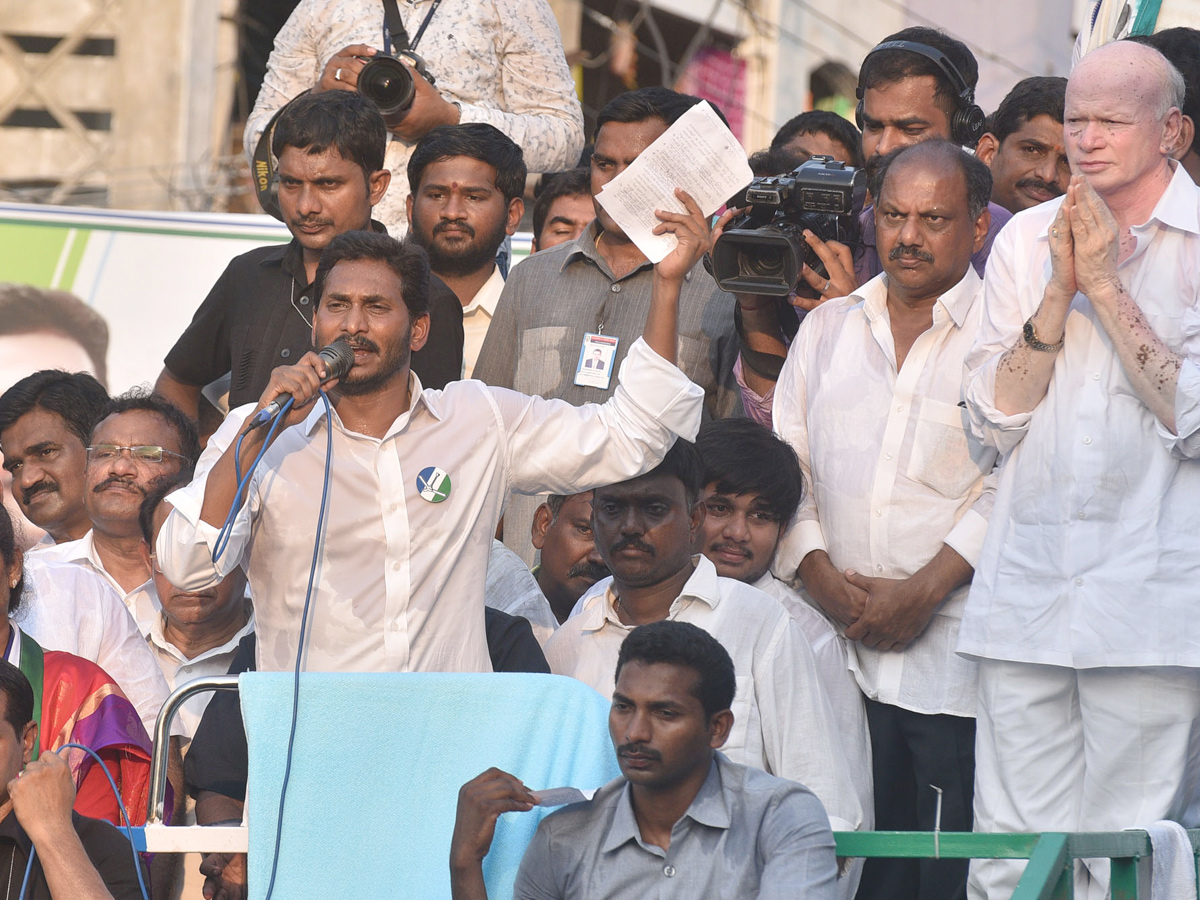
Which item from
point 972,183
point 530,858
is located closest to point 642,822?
point 530,858

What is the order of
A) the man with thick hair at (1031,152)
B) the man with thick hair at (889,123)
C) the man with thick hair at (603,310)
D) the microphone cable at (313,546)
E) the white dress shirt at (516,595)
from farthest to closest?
1. the man with thick hair at (1031,152)
2. the man with thick hair at (603,310)
3. the man with thick hair at (889,123)
4. the white dress shirt at (516,595)
5. the microphone cable at (313,546)

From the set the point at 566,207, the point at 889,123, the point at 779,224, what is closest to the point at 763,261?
the point at 779,224

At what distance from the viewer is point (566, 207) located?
21.2ft

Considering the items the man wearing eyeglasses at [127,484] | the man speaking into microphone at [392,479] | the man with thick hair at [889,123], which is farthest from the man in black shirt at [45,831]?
the man with thick hair at [889,123]

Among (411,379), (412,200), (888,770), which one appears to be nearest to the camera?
(411,379)

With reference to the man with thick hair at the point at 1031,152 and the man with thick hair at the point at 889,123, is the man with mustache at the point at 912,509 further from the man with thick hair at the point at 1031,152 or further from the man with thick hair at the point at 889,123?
the man with thick hair at the point at 1031,152

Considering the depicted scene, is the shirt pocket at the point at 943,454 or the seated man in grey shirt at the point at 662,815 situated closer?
the seated man in grey shirt at the point at 662,815

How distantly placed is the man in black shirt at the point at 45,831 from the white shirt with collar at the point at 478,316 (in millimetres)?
2478

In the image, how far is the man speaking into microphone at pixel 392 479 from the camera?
4.06 m

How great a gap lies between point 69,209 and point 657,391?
172 inches

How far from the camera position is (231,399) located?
5.40 m

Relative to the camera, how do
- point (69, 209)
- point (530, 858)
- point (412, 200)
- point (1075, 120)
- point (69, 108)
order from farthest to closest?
point (69, 108), point (69, 209), point (412, 200), point (1075, 120), point (530, 858)

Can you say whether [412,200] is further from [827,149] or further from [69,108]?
[69,108]

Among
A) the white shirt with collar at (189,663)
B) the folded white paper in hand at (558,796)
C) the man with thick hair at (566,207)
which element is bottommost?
the folded white paper in hand at (558,796)
